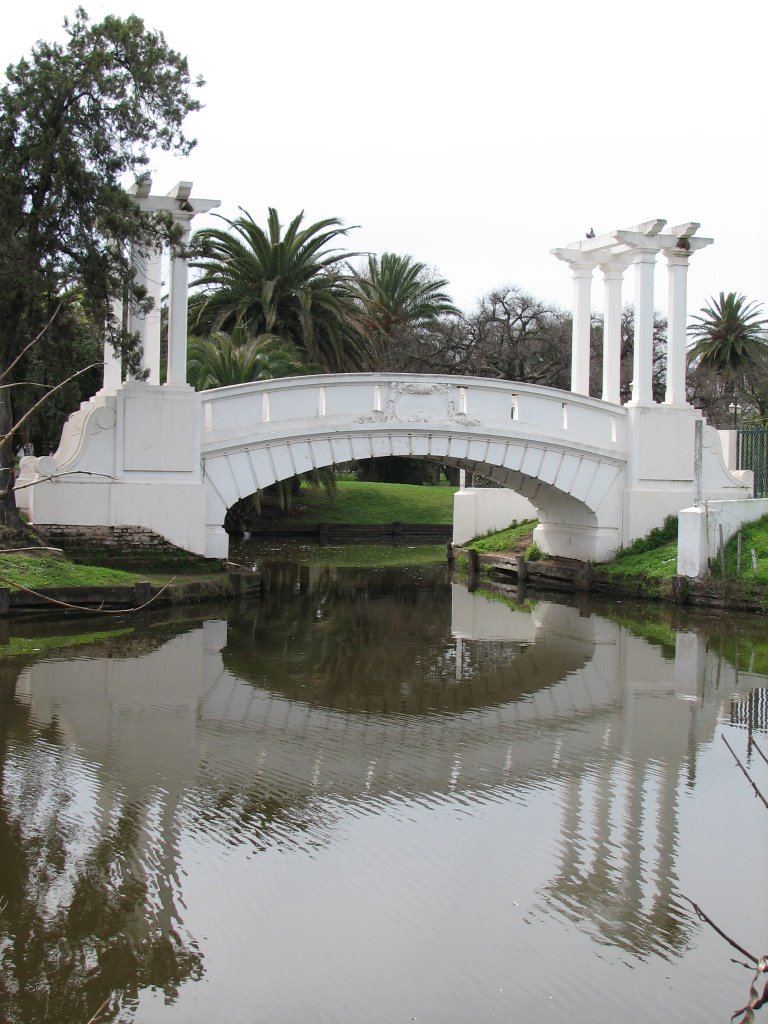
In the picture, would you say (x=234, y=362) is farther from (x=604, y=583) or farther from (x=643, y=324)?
(x=604, y=583)

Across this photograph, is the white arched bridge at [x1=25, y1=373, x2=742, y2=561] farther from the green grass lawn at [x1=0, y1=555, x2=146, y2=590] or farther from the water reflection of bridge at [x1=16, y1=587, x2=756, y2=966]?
the water reflection of bridge at [x1=16, y1=587, x2=756, y2=966]

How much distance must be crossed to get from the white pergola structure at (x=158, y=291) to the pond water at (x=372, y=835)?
6307 mm

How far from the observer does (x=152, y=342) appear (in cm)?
1991

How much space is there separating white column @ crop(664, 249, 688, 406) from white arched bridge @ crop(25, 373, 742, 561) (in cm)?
56

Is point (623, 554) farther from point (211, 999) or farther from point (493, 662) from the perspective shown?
point (211, 999)

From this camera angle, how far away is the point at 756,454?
2364 cm

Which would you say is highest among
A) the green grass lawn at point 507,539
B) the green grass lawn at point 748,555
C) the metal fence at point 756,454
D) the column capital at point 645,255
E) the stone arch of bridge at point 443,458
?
the column capital at point 645,255

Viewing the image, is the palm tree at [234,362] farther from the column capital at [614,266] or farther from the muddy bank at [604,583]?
the column capital at [614,266]

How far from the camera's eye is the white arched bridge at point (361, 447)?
736 inches

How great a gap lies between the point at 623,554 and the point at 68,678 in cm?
1256

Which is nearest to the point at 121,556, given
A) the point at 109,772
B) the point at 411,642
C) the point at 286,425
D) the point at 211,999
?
the point at 286,425

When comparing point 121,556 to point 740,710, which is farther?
point 121,556

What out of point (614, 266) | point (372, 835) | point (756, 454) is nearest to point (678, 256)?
point (614, 266)

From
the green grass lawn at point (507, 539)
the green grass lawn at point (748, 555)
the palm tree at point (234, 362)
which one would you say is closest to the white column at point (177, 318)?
the green grass lawn at point (748, 555)
